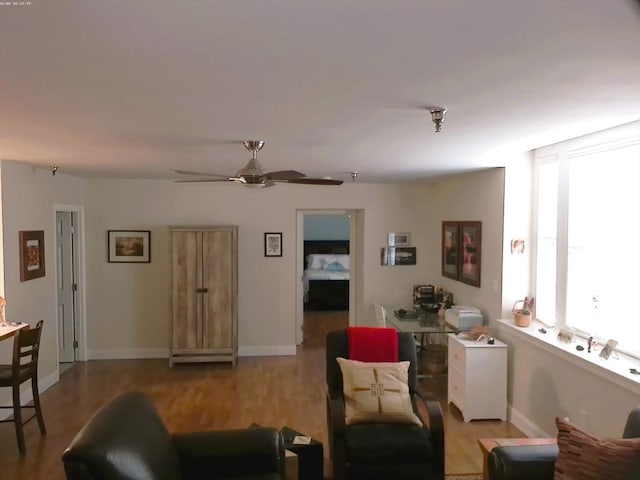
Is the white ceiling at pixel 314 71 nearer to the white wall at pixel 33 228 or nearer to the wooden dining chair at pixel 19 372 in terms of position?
the white wall at pixel 33 228

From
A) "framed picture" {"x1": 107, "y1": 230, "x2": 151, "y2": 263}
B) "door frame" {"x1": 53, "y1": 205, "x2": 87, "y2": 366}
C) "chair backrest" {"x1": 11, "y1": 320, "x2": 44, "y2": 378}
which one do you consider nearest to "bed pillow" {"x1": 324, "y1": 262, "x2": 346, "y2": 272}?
"framed picture" {"x1": 107, "y1": 230, "x2": 151, "y2": 263}

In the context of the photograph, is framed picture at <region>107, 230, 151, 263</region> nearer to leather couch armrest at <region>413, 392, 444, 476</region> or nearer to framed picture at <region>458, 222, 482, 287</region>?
framed picture at <region>458, 222, 482, 287</region>

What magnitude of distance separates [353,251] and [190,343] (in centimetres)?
267

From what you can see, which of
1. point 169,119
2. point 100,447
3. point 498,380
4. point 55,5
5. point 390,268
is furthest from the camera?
point 390,268

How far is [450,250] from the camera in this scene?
571cm

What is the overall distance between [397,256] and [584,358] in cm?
340

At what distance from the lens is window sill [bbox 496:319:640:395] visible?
278cm

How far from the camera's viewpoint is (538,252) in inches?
165

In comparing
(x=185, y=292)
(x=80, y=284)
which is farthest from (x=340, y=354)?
(x=80, y=284)

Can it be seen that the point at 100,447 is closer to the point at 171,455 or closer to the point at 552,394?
the point at 171,455

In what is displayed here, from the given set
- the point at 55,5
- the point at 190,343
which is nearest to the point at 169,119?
the point at 55,5

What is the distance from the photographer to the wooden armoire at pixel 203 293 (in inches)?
223

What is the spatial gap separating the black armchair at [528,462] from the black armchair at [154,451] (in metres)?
1.10

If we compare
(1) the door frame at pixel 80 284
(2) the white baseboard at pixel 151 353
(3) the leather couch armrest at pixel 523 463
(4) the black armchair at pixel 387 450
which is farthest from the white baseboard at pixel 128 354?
(3) the leather couch armrest at pixel 523 463
